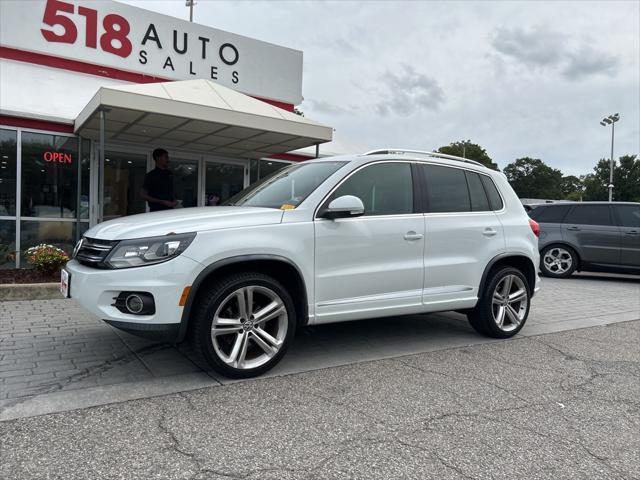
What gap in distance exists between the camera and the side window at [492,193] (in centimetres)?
533

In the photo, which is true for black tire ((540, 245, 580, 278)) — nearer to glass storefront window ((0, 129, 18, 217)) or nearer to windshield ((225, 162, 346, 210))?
windshield ((225, 162, 346, 210))

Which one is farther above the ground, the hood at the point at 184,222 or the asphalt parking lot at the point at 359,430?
the hood at the point at 184,222

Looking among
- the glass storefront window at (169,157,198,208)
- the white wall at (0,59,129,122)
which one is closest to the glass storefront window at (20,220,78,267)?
the white wall at (0,59,129,122)

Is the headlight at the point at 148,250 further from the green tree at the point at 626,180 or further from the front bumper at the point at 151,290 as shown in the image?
the green tree at the point at 626,180

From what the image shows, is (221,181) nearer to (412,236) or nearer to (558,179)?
(412,236)

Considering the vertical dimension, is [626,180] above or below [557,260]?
above

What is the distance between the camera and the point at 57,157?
921 centimetres

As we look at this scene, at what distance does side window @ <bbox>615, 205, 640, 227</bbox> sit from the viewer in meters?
10.6

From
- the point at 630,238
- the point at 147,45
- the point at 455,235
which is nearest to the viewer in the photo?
the point at 455,235

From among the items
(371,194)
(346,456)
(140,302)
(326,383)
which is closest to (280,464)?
(346,456)

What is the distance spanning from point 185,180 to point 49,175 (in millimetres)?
2676

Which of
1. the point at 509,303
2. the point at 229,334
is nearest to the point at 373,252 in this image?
the point at 229,334

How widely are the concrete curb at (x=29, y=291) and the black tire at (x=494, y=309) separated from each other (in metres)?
5.38

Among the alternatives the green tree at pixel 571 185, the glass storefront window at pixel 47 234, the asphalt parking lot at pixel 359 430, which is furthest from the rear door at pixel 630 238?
the green tree at pixel 571 185
